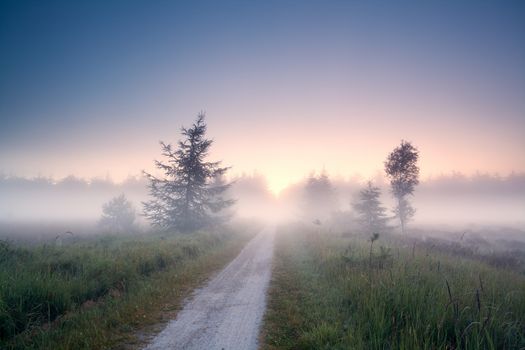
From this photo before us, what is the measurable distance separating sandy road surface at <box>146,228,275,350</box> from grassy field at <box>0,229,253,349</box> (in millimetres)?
665

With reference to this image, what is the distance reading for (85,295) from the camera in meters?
8.06

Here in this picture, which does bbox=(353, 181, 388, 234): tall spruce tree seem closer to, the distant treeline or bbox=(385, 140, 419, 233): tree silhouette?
bbox=(385, 140, 419, 233): tree silhouette

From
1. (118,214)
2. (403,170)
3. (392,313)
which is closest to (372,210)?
(403,170)

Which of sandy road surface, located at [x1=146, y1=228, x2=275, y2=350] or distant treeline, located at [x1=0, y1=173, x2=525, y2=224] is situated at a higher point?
distant treeline, located at [x1=0, y1=173, x2=525, y2=224]

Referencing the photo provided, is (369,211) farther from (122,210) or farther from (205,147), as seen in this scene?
(122,210)

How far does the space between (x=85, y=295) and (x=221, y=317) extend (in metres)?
4.81

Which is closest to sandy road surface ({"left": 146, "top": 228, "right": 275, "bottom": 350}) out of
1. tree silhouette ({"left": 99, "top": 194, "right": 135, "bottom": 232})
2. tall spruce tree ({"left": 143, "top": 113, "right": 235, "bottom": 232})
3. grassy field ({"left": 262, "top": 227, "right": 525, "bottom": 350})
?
grassy field ({"left": 262, "top": 227, "right": 525, "bottom": 350})

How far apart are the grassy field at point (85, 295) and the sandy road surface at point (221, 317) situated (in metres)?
0.66

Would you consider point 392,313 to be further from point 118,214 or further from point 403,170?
point 118,214

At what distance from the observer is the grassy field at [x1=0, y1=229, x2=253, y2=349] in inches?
217

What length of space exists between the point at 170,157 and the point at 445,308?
81.7 ft

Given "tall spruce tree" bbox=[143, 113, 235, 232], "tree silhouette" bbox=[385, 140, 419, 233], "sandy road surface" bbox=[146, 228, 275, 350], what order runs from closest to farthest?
"sandy road surface" bbox=[146, 228, 275, 350] → "tall spruce tree" bbox=[143, 113, 235, 232] → "tree silhouette" bbox=[385, 140, 419, 233]

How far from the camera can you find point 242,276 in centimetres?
1185

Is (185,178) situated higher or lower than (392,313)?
higher
